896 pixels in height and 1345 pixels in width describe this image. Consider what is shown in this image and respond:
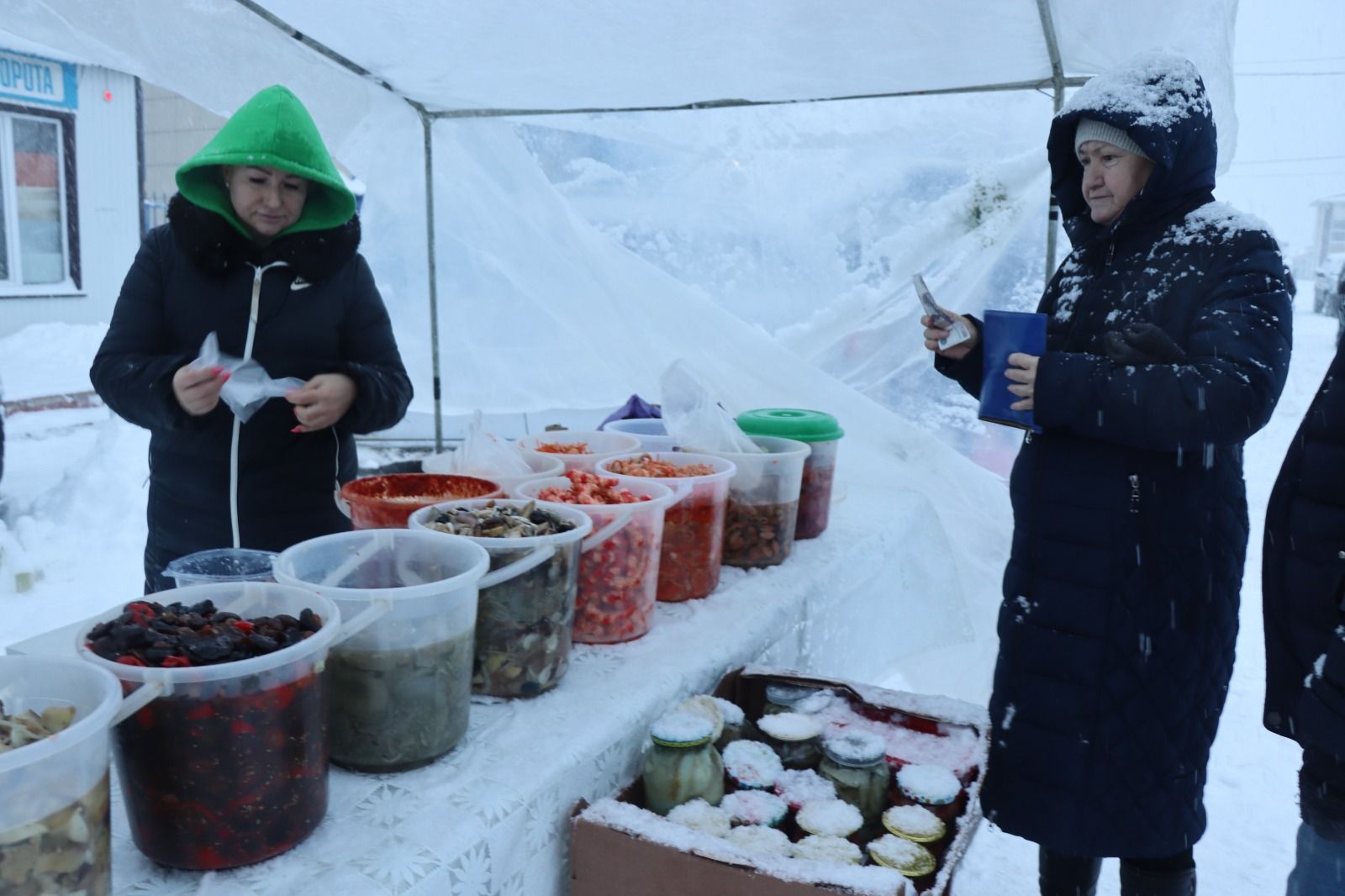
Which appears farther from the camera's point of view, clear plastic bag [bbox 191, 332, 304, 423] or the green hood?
the green hood

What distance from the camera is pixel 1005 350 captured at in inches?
63.1

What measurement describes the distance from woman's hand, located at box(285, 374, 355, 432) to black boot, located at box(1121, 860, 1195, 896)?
172cm

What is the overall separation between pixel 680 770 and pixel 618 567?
390 mm

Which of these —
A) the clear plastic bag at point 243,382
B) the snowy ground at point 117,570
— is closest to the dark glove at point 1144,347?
the clear plastic bag at point 243,382

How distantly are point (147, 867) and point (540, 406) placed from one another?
3.19 metres

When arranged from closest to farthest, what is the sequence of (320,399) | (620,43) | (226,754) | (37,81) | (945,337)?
(226,754) → (320,399) → (945,337) → (620,43) → (37,81)

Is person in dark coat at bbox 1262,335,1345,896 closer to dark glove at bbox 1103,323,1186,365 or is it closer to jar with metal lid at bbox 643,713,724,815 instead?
dark glove at bbox 1103,323,1186,365

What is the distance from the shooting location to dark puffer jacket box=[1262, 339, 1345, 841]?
4.52ft

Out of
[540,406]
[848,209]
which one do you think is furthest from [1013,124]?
[540,406]

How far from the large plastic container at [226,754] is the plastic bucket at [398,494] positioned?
0.45 meters

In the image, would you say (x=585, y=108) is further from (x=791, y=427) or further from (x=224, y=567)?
(x=224, y=567)

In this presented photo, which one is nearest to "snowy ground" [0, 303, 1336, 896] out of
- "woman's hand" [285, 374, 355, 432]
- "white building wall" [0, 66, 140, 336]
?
"white building wall" [0, 66, 140, 336]

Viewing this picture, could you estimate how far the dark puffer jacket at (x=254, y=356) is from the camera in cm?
178

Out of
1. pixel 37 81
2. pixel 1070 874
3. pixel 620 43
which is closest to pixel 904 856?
pixel 1070 874
